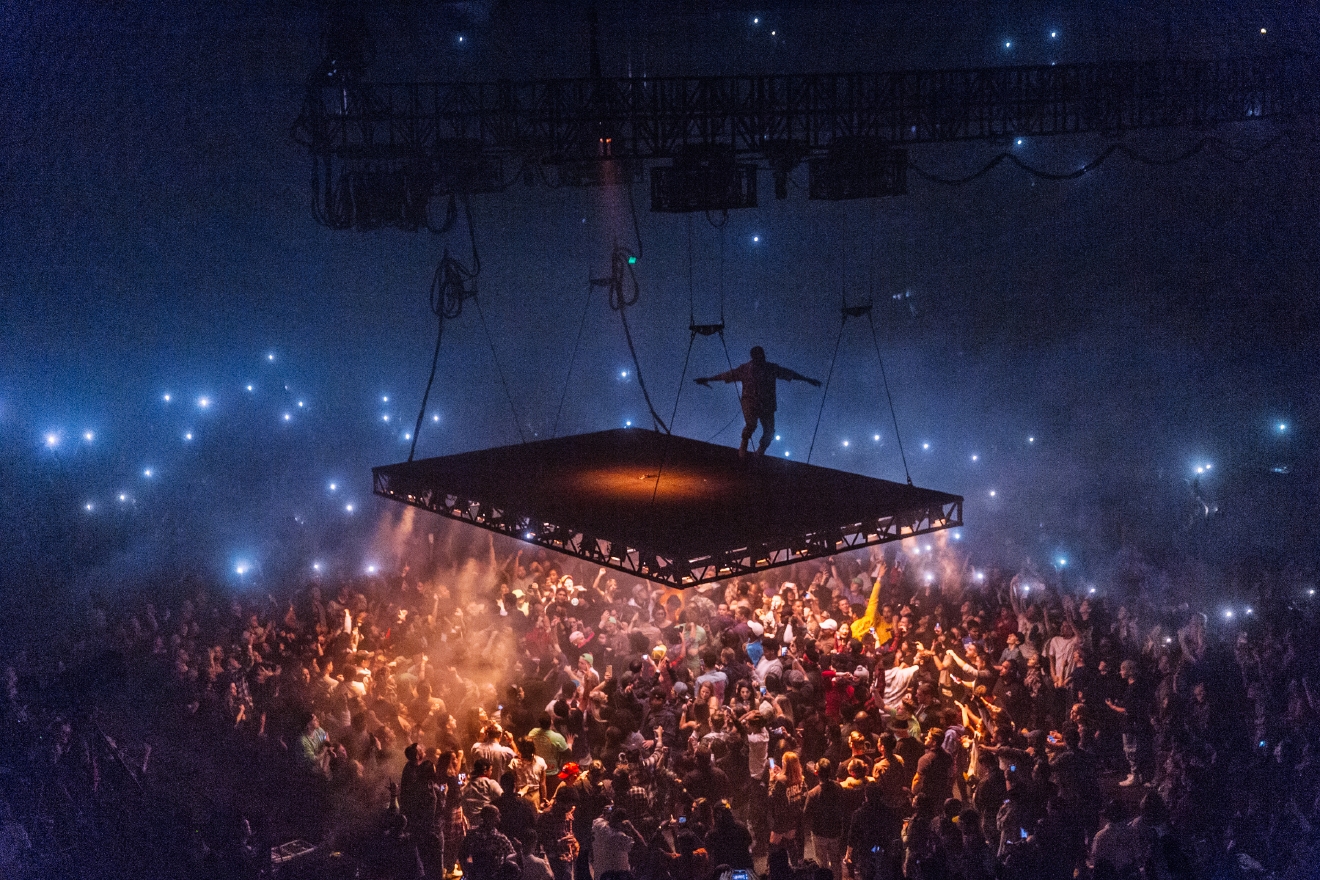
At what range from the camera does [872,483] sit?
25.8 ft

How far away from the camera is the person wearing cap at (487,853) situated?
16.8 feet

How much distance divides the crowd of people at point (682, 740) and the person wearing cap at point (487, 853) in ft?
0.04

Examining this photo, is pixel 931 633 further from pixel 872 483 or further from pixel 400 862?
pixel 400 862

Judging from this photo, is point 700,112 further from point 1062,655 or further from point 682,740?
point 1062,655

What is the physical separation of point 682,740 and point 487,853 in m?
1.93

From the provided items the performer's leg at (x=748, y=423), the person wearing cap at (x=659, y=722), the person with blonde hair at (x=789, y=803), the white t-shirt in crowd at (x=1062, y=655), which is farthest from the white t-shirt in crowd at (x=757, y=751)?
the performer's leg at (x=748, y=423)

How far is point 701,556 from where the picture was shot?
6051 millimetres

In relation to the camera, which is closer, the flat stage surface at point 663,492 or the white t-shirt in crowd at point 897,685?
the flat stage surface at point 663,492

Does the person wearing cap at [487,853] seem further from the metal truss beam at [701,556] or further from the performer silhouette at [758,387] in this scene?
the performer silhouette at [758,387]

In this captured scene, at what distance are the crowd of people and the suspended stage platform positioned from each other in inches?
44.1

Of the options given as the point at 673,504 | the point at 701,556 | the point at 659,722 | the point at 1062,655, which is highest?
the point at 673,504

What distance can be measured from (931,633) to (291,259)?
1041 cm

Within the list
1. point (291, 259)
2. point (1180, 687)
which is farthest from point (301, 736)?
point (291, 259)

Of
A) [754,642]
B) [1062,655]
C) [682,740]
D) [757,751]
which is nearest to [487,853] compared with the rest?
[682,740]
